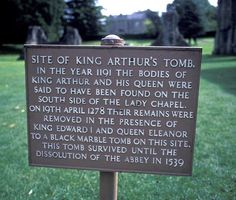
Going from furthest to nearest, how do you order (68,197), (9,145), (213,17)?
(213,17) → (9,145) → (68,197)

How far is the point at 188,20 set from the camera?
57.8 meters

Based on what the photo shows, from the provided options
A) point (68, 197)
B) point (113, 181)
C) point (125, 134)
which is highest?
point (125, 134)

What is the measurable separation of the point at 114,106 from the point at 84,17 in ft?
185

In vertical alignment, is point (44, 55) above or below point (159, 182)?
above

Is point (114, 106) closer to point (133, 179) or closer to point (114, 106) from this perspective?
point (114, 106)

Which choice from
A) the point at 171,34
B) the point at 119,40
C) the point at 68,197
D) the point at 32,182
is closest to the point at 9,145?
the point at 32,182

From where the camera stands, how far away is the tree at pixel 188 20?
57.2 metres

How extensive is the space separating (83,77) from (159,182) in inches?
87.6

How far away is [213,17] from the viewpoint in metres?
68.3

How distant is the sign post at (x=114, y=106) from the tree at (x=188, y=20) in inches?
2148

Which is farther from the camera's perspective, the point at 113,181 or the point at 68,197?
the point at 68,197

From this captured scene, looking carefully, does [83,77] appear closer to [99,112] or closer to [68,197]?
[99,112]

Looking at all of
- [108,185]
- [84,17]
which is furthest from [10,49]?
[108,185]

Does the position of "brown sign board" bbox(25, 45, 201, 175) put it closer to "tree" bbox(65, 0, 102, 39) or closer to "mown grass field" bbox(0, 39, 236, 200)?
"mown grass field" bbox(0, 39, 236, 200)
